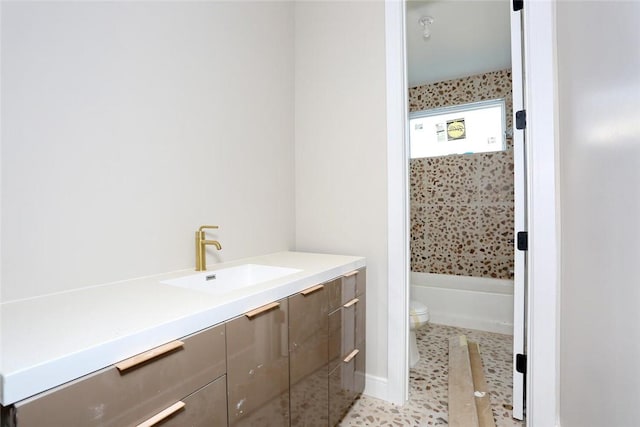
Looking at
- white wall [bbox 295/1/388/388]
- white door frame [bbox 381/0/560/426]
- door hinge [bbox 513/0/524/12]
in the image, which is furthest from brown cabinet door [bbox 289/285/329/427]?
door hinge [bbox 513/0/524/12]

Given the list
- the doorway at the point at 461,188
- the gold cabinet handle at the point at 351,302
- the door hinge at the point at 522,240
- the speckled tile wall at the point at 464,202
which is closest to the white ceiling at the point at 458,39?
the doorway at the point at 461,188

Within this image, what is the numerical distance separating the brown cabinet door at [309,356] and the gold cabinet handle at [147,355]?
1.63ft

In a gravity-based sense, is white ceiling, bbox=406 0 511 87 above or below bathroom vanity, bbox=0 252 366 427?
above

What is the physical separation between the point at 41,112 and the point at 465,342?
3.10 m

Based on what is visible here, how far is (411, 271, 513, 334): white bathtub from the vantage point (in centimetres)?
309

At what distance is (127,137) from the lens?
123 cm

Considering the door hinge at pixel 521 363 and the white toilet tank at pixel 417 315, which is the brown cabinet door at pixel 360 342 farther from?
the door hinge at pixel 521 363

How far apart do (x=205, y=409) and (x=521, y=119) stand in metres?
1.93

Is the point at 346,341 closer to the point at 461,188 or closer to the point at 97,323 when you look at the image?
the point at 97,323

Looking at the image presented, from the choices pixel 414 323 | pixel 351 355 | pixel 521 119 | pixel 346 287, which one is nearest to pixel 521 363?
pixel 414 323

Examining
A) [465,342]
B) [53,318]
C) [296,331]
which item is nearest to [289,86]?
[296,331]

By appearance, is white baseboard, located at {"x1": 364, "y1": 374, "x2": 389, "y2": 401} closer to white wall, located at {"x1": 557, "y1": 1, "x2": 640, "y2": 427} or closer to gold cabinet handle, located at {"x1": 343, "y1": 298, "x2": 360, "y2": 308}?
gold cabinet handle, located at {"x1": 343, "y1": 298, "x2": 360, "y2": 308}

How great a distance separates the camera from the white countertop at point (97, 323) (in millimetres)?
574

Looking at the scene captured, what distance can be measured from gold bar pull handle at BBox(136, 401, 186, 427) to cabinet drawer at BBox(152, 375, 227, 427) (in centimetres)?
1
